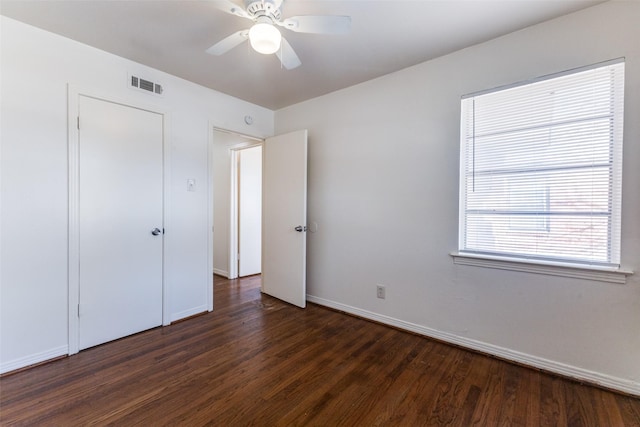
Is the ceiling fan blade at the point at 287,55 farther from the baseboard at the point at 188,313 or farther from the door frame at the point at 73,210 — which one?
the baseboard at the point at 188,313

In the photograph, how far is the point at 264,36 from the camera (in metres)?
1.53

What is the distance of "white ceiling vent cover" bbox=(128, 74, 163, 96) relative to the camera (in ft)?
8.19

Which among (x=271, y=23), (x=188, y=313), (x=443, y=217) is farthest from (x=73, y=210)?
(x=443, y=217)

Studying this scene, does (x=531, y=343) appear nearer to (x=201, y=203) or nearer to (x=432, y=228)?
(x=432, y=228)

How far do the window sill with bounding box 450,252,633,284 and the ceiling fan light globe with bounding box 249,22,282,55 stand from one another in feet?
6.73

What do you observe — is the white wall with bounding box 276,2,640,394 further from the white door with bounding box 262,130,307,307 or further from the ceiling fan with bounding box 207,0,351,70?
the ceiling fan with bounding box 207,0,351,70

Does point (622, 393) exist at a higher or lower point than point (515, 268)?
lower

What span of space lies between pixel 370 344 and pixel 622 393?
1595 mm

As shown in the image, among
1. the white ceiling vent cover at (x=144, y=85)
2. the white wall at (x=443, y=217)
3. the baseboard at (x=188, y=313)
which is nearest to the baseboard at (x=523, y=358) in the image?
the white wall at (x=443, y=217)

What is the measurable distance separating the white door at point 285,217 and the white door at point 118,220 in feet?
4.17

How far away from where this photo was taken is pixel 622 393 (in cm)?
175

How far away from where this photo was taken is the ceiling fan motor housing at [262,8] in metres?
1.59

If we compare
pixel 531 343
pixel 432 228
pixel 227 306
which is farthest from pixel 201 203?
pixel 531 343

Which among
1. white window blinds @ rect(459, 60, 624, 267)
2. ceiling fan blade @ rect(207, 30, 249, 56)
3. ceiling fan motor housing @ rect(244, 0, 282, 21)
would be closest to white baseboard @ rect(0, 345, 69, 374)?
ceiling fan blade @ rect(207, 30, 249, 56)
